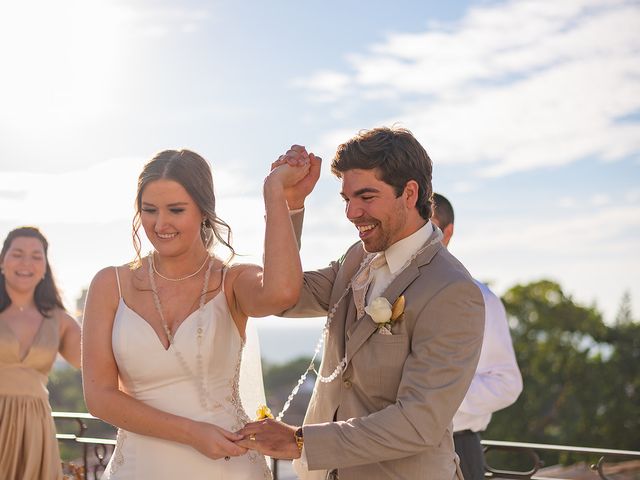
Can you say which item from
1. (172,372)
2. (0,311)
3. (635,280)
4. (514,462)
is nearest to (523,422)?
(514,462)

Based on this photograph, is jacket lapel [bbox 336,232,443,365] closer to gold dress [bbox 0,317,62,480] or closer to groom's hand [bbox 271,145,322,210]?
groom's hand [bbox 271,145,322,210]

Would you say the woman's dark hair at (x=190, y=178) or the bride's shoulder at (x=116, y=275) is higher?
the woman's dark hair at (x=190, y=178)

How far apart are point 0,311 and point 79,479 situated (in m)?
1.57

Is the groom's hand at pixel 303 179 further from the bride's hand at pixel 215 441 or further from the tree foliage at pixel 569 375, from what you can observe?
the tree foliage at pixel 569 375

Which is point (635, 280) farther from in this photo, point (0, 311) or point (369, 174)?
point (369, 174)

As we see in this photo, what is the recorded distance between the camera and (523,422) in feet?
58.3

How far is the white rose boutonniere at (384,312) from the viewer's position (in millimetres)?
2975

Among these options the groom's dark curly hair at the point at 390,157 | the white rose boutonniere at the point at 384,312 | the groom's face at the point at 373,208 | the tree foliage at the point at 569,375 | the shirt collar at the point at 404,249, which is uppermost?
the groom's dark curly hair at the point at 390,157

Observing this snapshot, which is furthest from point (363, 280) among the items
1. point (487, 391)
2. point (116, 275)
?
point (487, 391)

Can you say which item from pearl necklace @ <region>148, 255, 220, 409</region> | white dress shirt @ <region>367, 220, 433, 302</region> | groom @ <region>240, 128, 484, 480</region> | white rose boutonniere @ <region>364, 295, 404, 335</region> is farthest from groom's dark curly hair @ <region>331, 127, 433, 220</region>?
pearl necklace @ <region>148, 255, 220, 409</region>

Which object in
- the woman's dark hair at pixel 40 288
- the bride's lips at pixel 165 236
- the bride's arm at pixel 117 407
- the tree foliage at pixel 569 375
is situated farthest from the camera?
the tree foliage at pixel 569 375

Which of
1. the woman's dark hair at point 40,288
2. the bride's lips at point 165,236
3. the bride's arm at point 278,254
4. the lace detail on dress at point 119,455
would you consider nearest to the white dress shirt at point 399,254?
the bride's arm at point 278,254

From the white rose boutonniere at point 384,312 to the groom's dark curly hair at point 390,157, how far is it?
0.40 metres

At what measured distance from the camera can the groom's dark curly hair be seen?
10.1 ft
